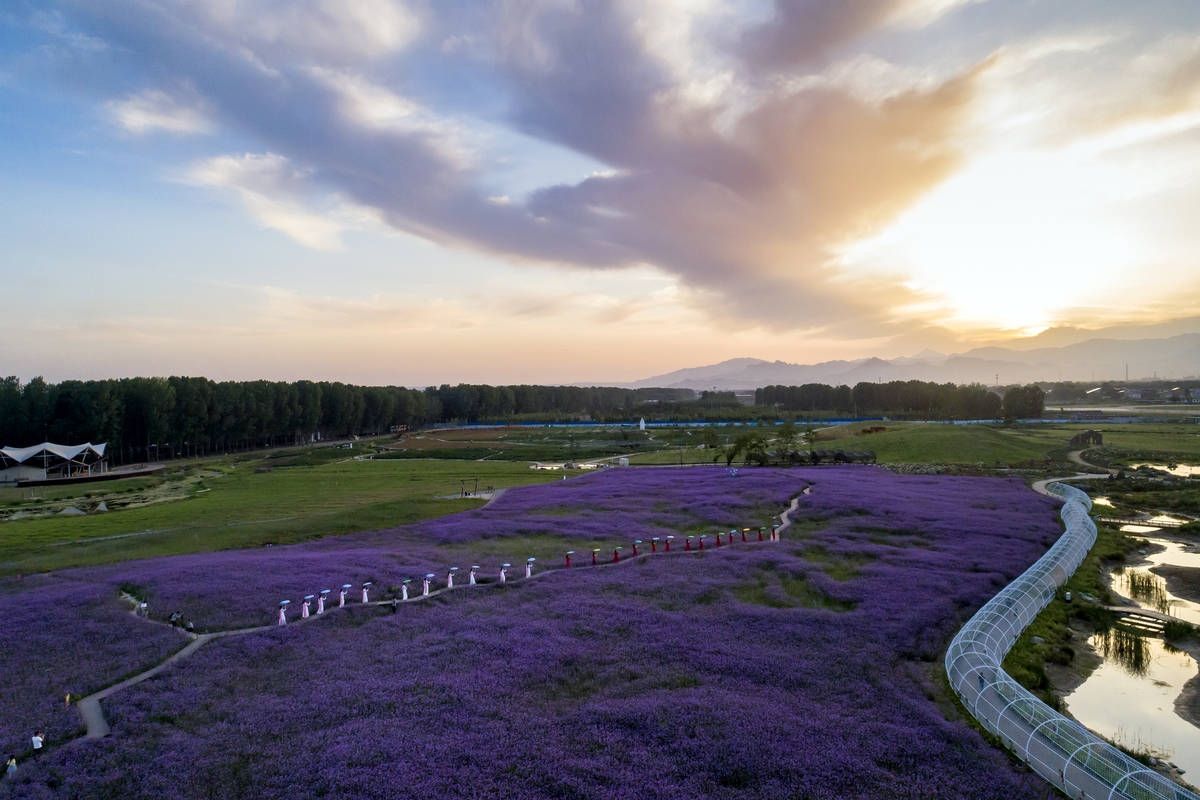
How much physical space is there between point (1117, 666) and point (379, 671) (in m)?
25.2

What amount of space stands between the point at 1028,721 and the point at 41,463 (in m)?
113

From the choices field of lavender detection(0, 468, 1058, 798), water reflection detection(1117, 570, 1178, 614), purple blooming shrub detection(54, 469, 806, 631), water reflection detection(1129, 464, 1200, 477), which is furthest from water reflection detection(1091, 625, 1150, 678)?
water reflection detection(1129, 464, 1200, 477)

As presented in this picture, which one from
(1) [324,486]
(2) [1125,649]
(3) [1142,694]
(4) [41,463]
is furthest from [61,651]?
(4) [41,463]

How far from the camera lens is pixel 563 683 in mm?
16156

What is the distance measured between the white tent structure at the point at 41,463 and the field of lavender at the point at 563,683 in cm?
7223

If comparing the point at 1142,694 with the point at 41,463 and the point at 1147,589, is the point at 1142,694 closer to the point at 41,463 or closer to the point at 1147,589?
the point at 1147,589

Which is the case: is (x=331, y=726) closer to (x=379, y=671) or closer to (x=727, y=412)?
(x=379, y=671)

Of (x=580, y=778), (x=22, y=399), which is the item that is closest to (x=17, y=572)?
(x=580, y=778)

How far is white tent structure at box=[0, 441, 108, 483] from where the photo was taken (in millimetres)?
77000

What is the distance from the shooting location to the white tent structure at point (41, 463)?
253 ft

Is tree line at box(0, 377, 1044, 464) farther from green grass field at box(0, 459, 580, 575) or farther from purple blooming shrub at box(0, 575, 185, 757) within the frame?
purple blooming shrub at box(0, 575, 185, 757)

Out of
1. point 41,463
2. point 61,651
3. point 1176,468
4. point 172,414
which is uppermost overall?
point 172,414

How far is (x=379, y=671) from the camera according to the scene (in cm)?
1673

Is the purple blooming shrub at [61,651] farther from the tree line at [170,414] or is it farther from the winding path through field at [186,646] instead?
the tree line at [170,414]
